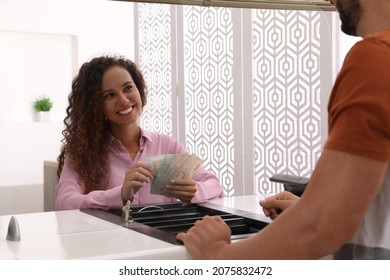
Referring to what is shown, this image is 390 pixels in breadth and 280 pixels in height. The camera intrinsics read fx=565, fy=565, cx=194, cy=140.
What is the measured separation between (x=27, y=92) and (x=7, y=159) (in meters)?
1.01

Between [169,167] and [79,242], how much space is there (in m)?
0.66

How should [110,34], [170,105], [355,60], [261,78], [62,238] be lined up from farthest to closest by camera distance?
1. [110,34]
2. [170,105]
3. [261,78]
4. [62,238]
5. [355,60]

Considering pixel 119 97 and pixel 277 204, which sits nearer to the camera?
pixel 277 204

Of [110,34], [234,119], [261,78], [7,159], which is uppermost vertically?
[110,34]

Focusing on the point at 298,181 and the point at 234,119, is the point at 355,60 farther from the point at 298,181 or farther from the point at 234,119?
the point at 234,119

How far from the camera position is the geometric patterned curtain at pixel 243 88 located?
3.66m

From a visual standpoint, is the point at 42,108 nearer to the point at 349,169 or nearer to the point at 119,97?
the point at 119,97

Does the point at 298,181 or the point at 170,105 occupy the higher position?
the point at 170,105

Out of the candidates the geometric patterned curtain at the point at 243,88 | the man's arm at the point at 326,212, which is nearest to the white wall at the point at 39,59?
the geometric patterned curtain at the point at 243,88

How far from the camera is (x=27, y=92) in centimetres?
764

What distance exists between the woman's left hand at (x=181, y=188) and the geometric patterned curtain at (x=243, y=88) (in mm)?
1618

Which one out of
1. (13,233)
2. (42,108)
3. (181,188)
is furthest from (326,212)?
(42,108)

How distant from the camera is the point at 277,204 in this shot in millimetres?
1725
